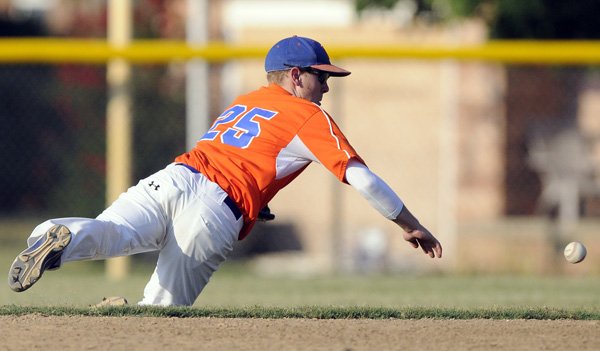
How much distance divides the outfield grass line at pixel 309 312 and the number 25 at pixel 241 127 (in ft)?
2.52

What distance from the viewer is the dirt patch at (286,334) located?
194 inches

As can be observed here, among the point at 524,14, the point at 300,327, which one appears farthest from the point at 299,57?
the point at 524,14

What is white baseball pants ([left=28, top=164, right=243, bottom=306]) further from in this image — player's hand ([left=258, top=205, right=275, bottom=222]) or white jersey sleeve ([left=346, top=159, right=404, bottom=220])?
white jersey sleeve ([left=346, top=159, right=404, bottom=220])

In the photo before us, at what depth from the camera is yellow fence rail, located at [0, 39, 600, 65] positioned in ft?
37.3

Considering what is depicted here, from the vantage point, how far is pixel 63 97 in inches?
522

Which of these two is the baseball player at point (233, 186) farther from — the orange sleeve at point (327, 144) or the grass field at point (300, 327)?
the grass field at point (300, 327)

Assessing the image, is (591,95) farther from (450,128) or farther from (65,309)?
(65,309)

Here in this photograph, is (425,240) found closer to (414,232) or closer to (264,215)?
(414,232)

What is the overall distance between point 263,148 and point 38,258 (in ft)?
3.87

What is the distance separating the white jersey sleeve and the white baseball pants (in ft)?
2.12

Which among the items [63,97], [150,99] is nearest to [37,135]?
[63,97]

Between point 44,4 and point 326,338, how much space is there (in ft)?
50.3

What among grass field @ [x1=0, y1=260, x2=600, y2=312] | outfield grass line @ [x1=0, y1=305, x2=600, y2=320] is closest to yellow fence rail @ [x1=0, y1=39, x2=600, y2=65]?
grass field @ [x1=0, y1=260, x2=600, y2=312]

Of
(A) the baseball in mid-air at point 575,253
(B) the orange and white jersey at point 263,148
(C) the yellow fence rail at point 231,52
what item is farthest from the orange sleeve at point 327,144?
(C) the yellow fence rail at point 231,52
